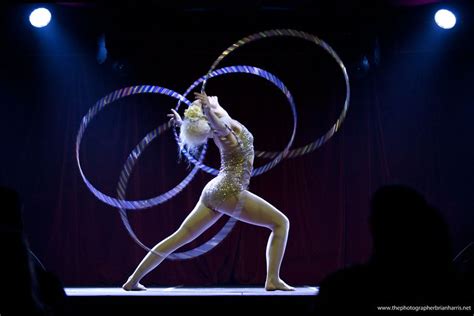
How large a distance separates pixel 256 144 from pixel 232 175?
2940 millimetres

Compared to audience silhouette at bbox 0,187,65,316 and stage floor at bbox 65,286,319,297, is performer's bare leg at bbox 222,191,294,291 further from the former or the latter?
audience silhouette at bbox 0,187,65,316

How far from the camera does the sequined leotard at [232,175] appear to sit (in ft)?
18.5

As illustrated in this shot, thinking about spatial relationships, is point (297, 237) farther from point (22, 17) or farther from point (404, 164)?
point (22, 17)

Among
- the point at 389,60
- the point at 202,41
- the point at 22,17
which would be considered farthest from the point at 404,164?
the point at 22,17

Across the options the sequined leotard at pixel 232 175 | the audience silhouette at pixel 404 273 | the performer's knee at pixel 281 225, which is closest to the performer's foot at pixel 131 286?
the sequined leotard at pixel 232 175

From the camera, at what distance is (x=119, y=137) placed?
28.3 ft

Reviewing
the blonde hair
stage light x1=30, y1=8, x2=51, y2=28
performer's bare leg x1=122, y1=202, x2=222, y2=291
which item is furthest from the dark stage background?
performer's bare leg x1=122, y1=202, x2=222, y2=291

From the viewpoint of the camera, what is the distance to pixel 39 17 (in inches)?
301

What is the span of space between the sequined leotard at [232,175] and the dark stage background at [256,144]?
2.81 metres

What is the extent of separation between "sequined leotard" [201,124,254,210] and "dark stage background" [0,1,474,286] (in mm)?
2811

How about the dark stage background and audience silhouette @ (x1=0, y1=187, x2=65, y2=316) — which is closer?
audience silhouette @ (x1=0, y1=187, x2=65, y2=316)

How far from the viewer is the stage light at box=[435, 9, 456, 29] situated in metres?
7.77

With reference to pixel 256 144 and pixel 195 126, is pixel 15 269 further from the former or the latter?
pixel 256 144

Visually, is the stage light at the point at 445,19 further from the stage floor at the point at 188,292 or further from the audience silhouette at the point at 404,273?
the audience silhouette at the point at 404,273
